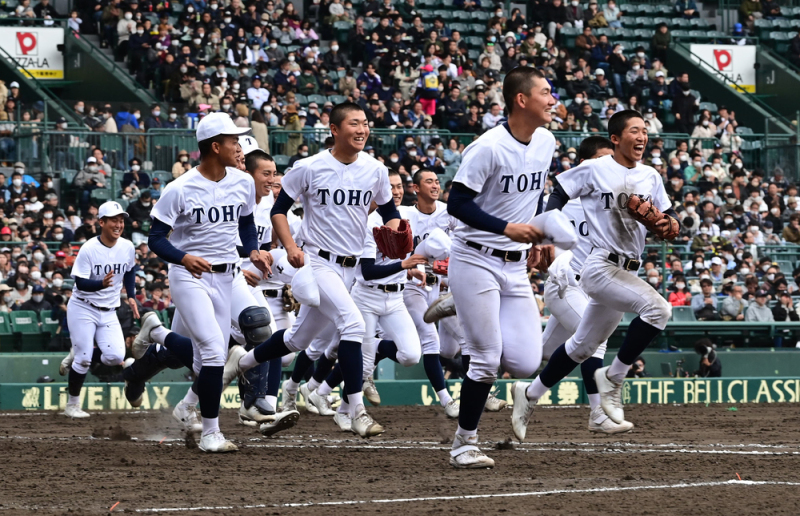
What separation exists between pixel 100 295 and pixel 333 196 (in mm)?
5121

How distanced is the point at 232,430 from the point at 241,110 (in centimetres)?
1215

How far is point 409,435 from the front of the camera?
33.9 feet

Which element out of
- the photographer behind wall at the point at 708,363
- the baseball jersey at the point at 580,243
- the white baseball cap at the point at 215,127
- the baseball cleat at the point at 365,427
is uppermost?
the white baseball cap at the point at 215,127

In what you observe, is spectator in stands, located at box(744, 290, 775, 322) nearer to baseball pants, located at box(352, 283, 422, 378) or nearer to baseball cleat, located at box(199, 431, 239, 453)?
baseball pants, located at box(352, 283, 422, 378)

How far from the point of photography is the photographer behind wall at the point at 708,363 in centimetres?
1702

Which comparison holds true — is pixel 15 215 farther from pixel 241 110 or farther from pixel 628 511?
pixel 628 511

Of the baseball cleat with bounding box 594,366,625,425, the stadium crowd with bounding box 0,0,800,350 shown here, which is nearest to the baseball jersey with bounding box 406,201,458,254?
the baseball cleat with bounding box 594,366,625,425

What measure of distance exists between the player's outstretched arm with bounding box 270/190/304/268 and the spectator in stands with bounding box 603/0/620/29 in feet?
77.8

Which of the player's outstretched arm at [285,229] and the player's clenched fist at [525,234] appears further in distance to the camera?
the player's outstretched arm at [285,229]

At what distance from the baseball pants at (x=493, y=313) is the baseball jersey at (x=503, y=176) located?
0.41 feet

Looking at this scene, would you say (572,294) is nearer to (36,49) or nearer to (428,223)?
(428,223)

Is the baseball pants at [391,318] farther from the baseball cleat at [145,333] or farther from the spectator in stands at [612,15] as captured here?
the spectator in stands at [612,15]

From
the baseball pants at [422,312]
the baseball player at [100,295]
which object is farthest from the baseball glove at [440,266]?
the baseball player at [100,295]

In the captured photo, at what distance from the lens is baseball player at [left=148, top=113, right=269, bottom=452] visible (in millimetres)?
8406
